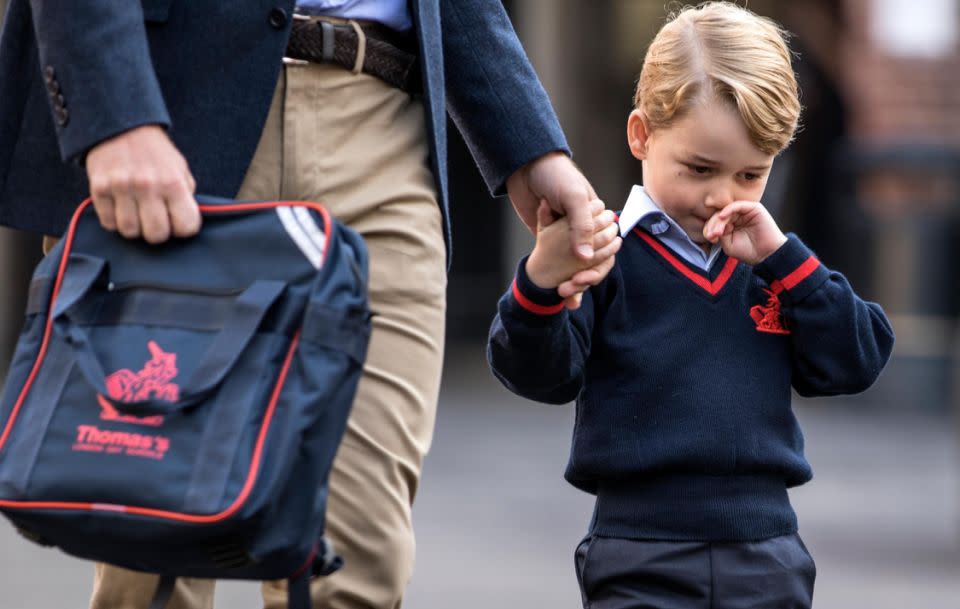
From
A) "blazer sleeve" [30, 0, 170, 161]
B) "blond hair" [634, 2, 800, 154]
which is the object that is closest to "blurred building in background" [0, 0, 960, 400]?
"blond hair" [634, 2, 800, 154]

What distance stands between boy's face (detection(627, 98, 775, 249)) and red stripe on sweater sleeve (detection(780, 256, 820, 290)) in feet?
0.46

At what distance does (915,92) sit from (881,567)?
6794 millimetres

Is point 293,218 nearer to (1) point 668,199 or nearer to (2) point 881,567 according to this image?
(1) point 668,199

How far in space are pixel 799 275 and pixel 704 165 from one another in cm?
25

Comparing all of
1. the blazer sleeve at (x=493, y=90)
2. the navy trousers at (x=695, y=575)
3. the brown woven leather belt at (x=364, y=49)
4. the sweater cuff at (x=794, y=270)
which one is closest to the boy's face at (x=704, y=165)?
the sweater cuff at (x=794, y=270)

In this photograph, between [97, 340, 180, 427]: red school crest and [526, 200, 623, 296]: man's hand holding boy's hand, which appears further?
[526, 200, 623, 296]: man's hand holding boy's hand

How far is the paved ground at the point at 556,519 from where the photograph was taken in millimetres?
5859

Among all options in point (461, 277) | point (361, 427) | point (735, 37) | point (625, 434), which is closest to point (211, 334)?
point (361, 427)

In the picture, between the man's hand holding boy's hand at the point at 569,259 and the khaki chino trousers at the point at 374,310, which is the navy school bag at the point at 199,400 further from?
the man's hand holding boy's hand at the point at 569,259

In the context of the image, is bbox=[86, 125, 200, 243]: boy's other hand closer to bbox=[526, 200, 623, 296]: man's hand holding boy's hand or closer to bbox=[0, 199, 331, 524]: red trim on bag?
bbox=[0, 199, 331, 524]: red trim on bag

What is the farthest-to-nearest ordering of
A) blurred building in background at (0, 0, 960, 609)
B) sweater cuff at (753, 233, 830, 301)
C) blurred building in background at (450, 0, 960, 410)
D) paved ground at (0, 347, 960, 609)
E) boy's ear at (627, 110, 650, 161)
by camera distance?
blurred building in background at (450, 0, 960, 410), blurred building in background at (0, 0, 960, 609), paved ground at (0, 347, 960, 609), boy's ear at (627, 110, 650, 161), sweater cuff at (753, 233, 830, 301)

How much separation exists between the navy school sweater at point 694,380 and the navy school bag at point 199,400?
52 cm

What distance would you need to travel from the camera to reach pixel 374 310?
112 inches

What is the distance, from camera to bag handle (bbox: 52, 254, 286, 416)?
7.80 ft
